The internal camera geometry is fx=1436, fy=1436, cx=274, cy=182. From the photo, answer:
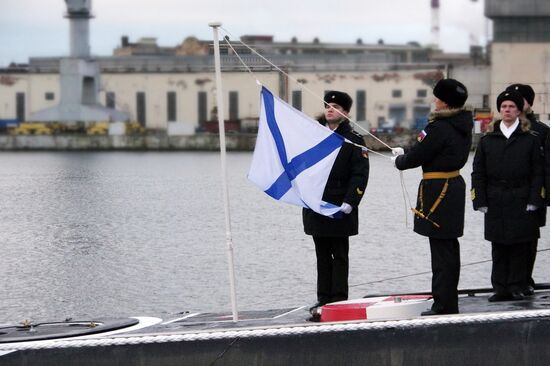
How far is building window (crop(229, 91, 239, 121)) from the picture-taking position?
329 feet

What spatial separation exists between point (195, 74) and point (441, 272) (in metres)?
94.1

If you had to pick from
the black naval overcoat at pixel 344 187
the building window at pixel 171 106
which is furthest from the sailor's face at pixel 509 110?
the building window at pixel 171 106

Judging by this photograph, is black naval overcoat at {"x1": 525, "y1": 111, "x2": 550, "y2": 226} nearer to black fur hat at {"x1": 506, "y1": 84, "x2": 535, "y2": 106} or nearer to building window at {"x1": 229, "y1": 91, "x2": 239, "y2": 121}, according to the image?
black fur hat at {"x1": 506, "y1": 84, "x2": 535, "y2": 106}

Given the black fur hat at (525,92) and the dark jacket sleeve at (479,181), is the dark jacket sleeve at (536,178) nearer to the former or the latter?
the dark jacket sleeve at (479,181)

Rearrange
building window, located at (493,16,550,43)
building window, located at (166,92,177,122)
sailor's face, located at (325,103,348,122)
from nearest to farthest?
sailor's face, located at (325,103,348,122) < building window, located at (493,16,550,43) < building window, located at (166,92,177,122)

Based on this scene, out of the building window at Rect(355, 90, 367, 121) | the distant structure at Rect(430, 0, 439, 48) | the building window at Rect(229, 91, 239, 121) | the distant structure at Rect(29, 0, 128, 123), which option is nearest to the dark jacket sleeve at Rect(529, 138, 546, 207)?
the distant structure at Rect(29, 0, 128, 123)

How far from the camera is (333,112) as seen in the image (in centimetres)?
1068

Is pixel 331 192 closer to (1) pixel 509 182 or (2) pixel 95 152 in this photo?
(1) pixel 509 182

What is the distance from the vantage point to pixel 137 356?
9430 millimetres

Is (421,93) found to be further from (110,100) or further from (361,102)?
(110,100)

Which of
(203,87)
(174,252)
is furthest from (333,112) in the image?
(203,87)

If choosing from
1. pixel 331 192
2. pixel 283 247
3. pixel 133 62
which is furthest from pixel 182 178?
pixel 133 62

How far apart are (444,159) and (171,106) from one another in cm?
9558

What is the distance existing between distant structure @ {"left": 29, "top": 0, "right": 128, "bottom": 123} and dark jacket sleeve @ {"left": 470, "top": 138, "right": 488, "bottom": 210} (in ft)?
269
